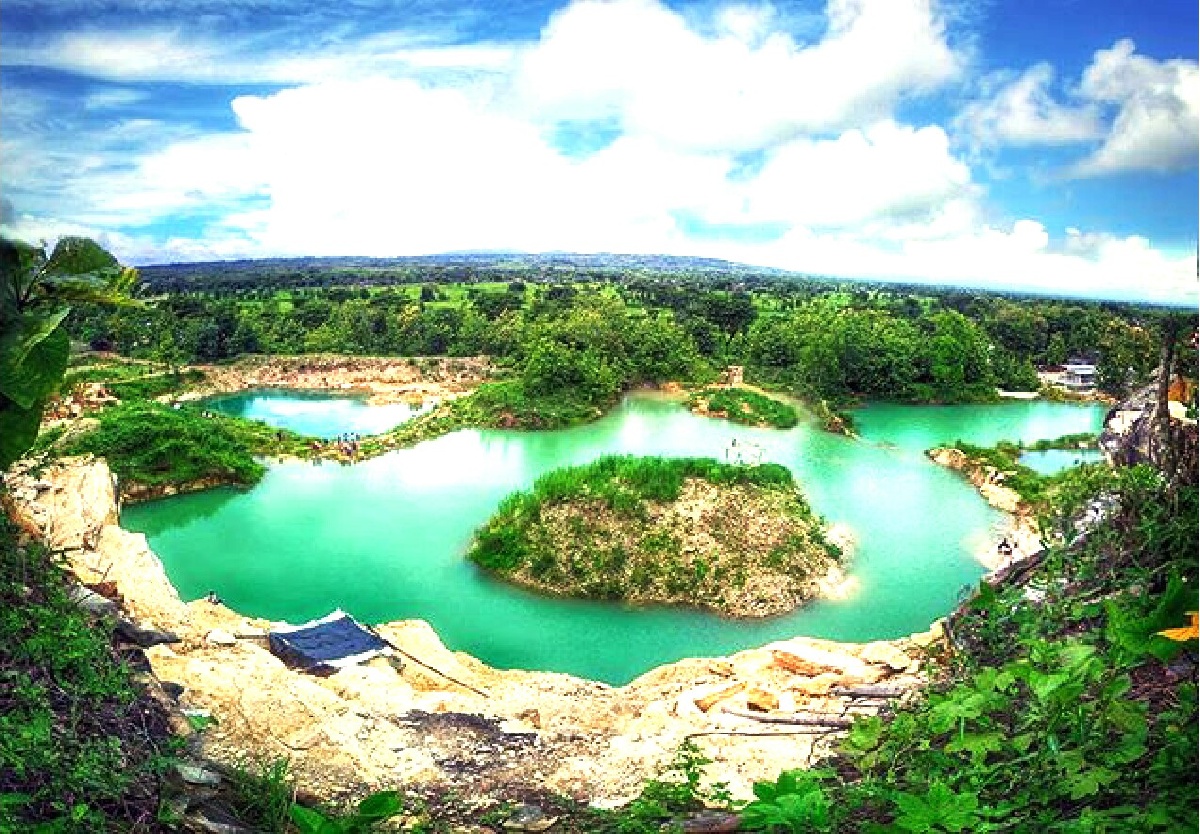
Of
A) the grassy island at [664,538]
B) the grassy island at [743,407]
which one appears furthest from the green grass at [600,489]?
the grassy island at [743,407]

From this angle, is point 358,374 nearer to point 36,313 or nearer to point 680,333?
point 680,333

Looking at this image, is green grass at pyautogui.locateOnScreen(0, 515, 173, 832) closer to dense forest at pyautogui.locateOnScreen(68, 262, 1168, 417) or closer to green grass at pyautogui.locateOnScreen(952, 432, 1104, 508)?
green grass at pyautogui.locateOnScreen(952, 432, 1104, 508)

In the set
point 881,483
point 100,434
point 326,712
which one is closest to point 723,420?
point 881,483

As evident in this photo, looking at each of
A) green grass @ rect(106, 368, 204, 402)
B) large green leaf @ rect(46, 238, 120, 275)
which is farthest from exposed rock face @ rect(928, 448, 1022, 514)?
green grass @ rect(106, 368, 204, 402)

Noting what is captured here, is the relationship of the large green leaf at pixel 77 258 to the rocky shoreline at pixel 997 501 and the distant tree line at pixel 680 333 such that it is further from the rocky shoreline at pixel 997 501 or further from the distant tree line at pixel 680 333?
the distant tree line at pixel 680 333

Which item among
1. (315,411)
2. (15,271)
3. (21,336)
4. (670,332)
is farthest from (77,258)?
(315,411)

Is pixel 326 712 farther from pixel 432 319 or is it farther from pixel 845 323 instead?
pixel 432 319
